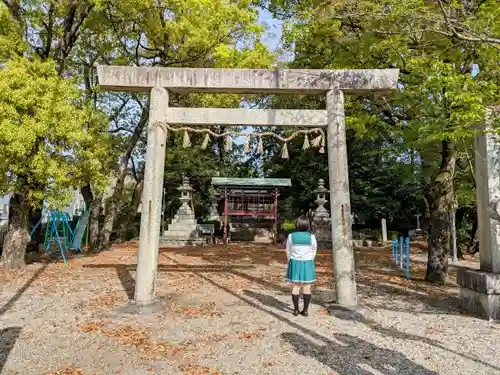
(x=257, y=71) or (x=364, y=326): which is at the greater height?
(x=257, y=71)

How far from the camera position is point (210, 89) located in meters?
6.77

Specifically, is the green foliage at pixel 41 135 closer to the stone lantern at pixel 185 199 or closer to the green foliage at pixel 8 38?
the green foliage at pixel 8 38

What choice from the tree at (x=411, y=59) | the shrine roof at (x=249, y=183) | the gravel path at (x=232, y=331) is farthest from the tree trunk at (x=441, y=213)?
the shrine roof at (x=249, y=183)

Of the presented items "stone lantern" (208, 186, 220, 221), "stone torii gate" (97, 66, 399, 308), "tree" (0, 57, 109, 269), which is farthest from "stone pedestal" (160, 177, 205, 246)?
"stone torii gate" (97, 66, 399, 308)

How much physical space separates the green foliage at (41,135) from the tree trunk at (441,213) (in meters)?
8.93

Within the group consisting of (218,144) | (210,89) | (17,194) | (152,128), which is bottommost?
(17,194)

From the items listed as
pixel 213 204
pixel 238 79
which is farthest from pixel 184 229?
pixel 238 79

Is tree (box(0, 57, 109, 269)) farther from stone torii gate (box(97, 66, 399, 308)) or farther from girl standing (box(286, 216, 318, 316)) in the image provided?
girl standing (box(286, 216, 318, 316))

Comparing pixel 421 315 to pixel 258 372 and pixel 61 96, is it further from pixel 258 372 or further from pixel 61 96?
pixel 61 96

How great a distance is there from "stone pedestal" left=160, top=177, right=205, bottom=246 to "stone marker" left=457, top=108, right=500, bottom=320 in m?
15.2

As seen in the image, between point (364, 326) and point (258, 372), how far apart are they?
95.2 inches

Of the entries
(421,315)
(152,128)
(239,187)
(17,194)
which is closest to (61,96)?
(17,194)

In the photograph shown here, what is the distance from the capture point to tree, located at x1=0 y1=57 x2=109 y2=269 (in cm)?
818

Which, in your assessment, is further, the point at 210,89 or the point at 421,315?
the point at 210,89
